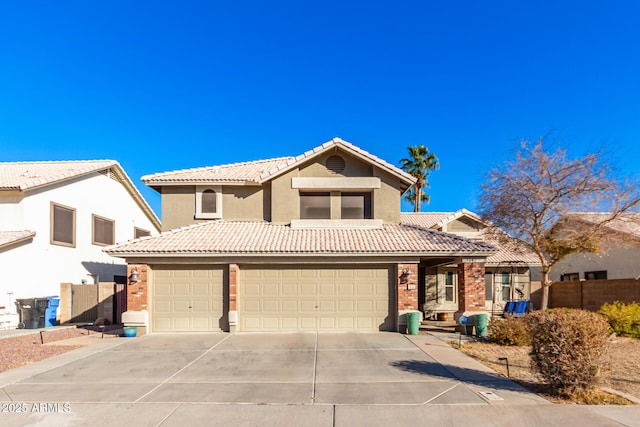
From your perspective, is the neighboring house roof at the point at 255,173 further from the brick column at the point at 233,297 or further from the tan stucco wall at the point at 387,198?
the brick column at the point at 233,297

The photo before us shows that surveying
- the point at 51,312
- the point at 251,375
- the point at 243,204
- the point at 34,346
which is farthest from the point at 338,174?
the point at 51,312

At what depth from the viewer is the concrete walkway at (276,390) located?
674 cm

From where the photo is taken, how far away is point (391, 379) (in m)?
9.02

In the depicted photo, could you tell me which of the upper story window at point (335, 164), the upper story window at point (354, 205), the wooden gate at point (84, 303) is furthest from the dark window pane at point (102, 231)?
the upper story window at point (354, 205)

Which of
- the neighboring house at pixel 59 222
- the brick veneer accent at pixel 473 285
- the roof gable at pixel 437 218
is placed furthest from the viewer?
the roof gable at pixel 437 218

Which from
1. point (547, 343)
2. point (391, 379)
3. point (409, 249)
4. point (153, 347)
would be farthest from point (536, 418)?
point (153, 347)

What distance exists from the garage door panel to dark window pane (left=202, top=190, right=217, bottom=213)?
382 cm

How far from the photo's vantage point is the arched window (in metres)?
19.0

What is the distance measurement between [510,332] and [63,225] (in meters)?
19.0

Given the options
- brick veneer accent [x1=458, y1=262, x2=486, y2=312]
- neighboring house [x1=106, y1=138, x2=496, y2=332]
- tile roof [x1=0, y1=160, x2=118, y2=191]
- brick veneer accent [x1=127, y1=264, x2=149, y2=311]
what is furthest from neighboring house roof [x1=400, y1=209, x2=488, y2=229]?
tile roof [x1=0, y1=160, x2=118, y2=191]

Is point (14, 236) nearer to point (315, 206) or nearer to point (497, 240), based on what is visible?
point (315, 206)

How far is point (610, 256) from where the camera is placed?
21750 mm

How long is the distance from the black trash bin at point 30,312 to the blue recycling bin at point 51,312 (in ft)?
1.30

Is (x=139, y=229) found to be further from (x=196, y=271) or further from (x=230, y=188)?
(x=196, y=271)
